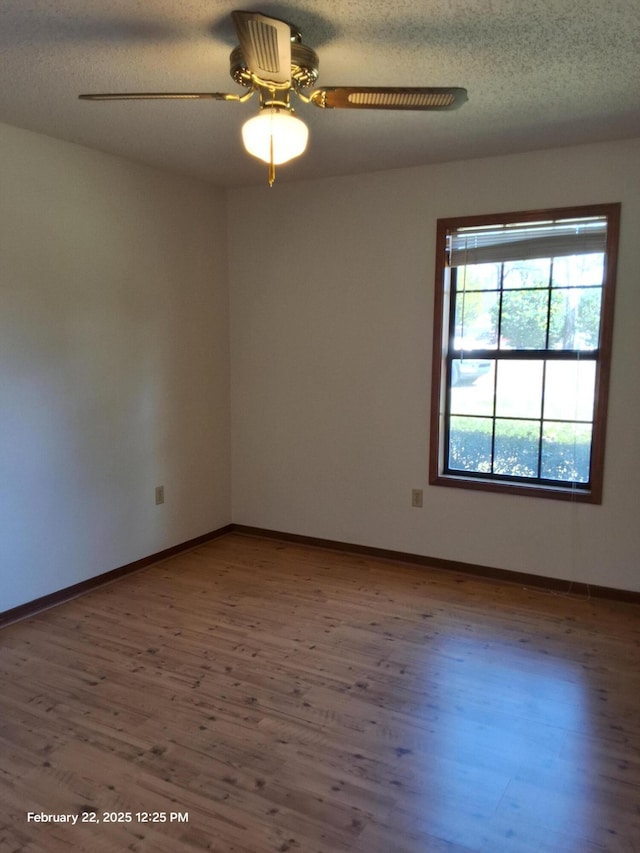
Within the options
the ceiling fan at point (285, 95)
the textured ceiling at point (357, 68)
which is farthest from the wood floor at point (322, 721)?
the textured ceiling at point (357, 68)

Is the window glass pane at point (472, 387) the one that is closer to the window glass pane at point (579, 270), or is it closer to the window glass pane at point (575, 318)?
the window glass pane at point (575, 318)

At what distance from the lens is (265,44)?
174 centimetres

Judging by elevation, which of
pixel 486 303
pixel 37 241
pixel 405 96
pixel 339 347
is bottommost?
pixel 339 347

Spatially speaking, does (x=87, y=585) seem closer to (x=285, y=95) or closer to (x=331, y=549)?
(x=331, y=549)

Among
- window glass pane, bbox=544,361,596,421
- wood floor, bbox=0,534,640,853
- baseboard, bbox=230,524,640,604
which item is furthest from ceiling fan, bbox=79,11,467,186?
baseboard, bbox=230,524,640,604

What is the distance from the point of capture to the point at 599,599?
11.5 feet

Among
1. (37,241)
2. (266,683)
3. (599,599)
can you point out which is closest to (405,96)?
(37,241)

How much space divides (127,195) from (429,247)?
188 cm

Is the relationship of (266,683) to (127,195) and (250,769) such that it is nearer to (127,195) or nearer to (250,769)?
(250,769)

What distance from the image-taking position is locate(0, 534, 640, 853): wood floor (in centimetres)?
185

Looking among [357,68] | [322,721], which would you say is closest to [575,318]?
[357,68]

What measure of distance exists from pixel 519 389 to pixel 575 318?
1.68ft

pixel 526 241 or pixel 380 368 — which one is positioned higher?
pixel 526 241

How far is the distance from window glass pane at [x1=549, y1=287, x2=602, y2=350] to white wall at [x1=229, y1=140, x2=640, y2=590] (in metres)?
0.14
